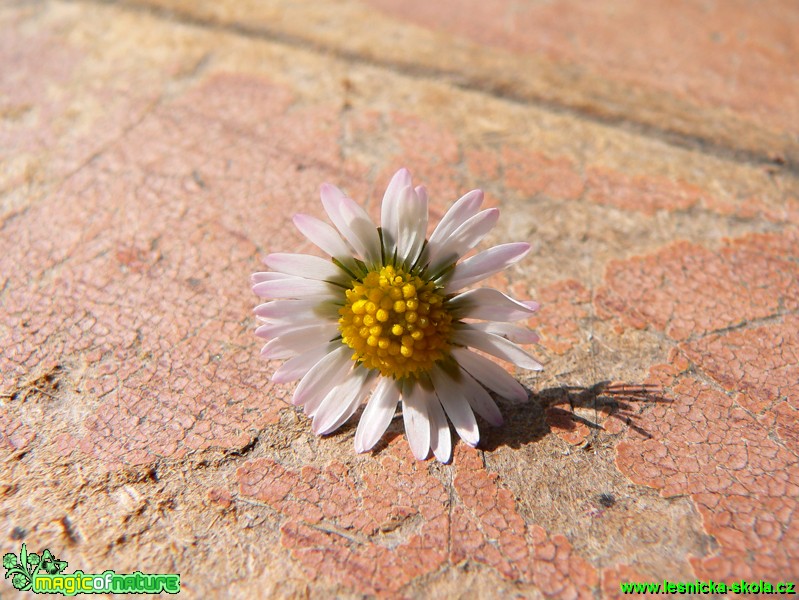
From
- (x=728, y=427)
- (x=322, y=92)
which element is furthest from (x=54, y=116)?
(x=728, y=427)

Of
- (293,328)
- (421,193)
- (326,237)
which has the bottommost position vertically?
(293,328)

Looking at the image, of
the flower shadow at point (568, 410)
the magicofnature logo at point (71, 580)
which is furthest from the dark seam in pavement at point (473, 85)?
the magicofnature logo at point (71, 580)

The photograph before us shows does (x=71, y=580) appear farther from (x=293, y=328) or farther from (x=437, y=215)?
(x=437, y=215)

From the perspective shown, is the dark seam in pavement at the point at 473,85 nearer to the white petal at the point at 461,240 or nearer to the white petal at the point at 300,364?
the white petal at the point at 461,240

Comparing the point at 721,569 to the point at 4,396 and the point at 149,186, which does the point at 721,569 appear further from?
the point at 149,186

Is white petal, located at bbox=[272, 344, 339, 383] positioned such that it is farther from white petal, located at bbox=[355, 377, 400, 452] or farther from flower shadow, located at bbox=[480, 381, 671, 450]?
flower shadow, located at bbox=[480, 381, 671, 450]

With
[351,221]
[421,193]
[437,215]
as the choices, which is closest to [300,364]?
[351,221]
